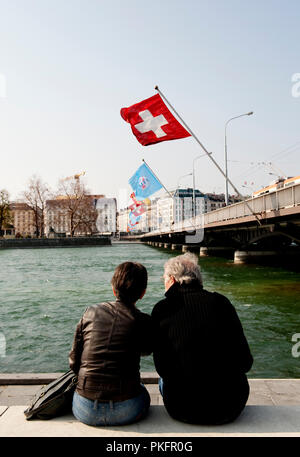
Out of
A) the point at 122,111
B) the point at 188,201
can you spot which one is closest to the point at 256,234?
the point at 122,111

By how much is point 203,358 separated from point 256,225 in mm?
24901

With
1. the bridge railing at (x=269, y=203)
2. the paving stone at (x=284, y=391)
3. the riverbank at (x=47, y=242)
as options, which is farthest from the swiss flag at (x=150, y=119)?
the riverbank at (x=47, y=242)

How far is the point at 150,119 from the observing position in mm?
12828

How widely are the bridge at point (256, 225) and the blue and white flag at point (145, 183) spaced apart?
489 cm

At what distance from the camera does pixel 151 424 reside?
3.13m

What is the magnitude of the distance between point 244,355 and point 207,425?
0.54 metres

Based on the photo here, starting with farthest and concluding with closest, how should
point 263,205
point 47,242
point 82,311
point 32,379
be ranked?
point 47,242 → point 263,205 → point 82,311 → point 32,379

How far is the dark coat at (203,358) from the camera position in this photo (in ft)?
10.2

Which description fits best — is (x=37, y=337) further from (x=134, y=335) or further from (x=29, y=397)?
(x=134, y=335)

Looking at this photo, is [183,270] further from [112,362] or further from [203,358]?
[112,362]

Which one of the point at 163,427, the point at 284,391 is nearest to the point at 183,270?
the point at 163,427

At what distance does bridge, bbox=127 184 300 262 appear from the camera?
67.2ft

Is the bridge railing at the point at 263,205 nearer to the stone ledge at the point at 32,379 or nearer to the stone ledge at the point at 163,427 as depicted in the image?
the stone ledge at the point at 32,379
